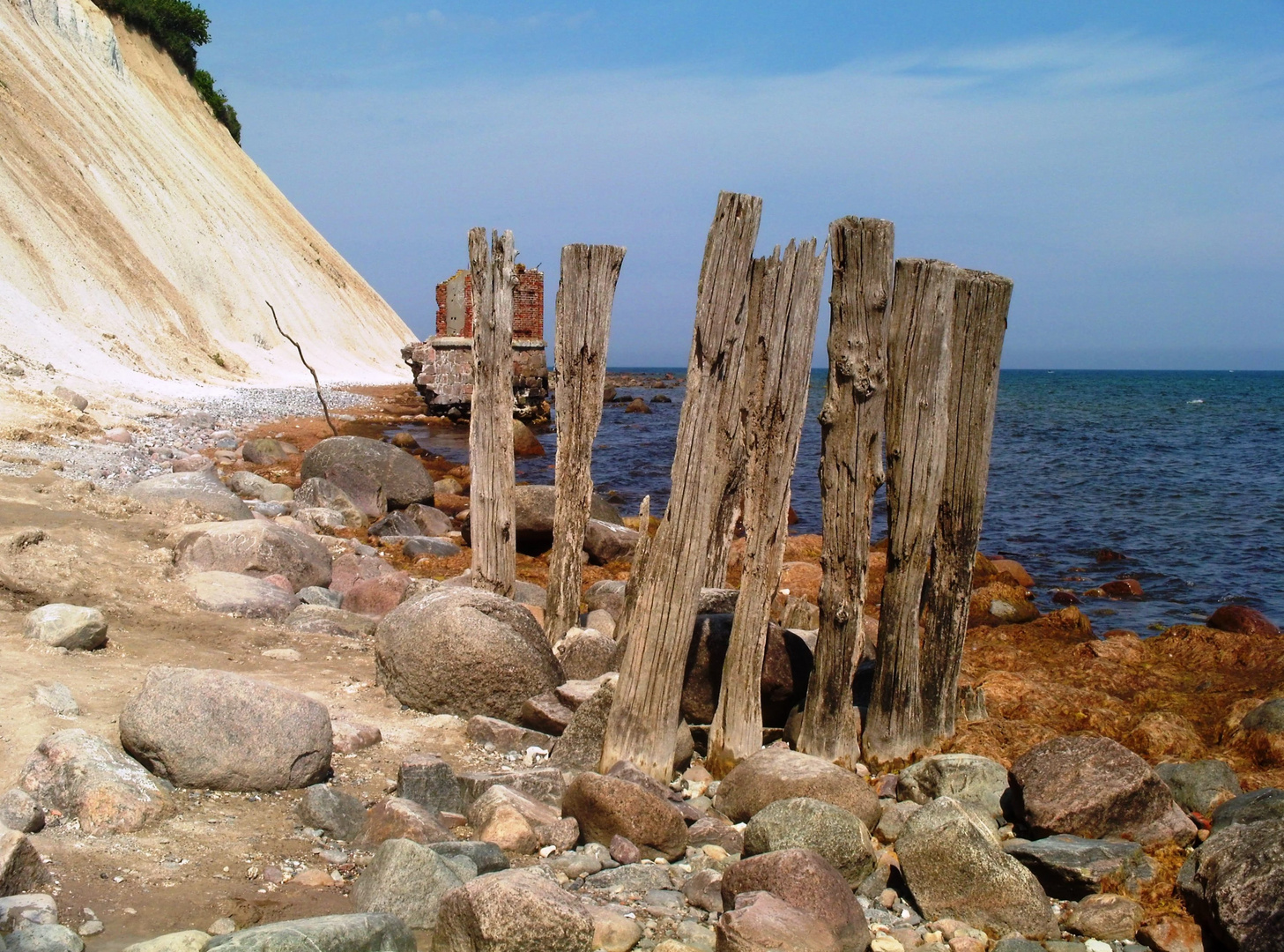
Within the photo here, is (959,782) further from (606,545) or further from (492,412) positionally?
(606,545)

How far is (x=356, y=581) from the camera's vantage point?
9.52m

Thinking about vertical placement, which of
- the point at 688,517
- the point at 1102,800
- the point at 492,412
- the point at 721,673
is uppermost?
the point at 492,412

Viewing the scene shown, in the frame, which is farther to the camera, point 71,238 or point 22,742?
point 71,238

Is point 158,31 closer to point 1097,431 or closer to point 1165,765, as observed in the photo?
point 1097,431

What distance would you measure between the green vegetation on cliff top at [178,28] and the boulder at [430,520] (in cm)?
3894

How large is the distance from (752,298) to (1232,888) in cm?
358

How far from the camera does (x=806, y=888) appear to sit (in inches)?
170

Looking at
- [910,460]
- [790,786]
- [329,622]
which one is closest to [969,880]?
[790,786]

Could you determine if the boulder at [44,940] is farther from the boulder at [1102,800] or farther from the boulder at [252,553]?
the boulder at [252,553]

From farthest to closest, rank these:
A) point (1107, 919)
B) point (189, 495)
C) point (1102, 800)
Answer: point (189, 495) < point (1102, 800) < point (1107, 919)

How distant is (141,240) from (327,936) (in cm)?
3477

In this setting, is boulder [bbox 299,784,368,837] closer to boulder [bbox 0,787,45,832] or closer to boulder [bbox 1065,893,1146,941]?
A: boulder [bbox 0,787,45,832]

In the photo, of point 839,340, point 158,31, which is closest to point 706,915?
point 839,340

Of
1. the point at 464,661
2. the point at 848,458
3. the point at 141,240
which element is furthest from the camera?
the point at 141,240
